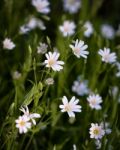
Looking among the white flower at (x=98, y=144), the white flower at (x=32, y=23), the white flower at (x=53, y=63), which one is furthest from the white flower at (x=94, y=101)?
the white flower at (x=32, y=23)

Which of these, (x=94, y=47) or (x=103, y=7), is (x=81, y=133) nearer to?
(x=94, y=47)

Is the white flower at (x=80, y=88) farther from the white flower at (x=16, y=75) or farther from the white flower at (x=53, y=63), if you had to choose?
the white flower at (x=53, y=63)

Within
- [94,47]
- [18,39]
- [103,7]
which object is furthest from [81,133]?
[103,7]

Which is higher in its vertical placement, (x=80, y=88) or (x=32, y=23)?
(x=32, y=23)

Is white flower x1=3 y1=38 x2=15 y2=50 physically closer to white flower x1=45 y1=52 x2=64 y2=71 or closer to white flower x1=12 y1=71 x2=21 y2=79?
white flower x1=12 y1=71 x2=21 y2=79

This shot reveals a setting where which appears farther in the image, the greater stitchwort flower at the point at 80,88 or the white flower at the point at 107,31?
the white flower at the point at 107,31

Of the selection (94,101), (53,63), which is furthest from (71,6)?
(53,63)

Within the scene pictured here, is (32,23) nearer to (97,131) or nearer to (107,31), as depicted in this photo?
(107,31)
